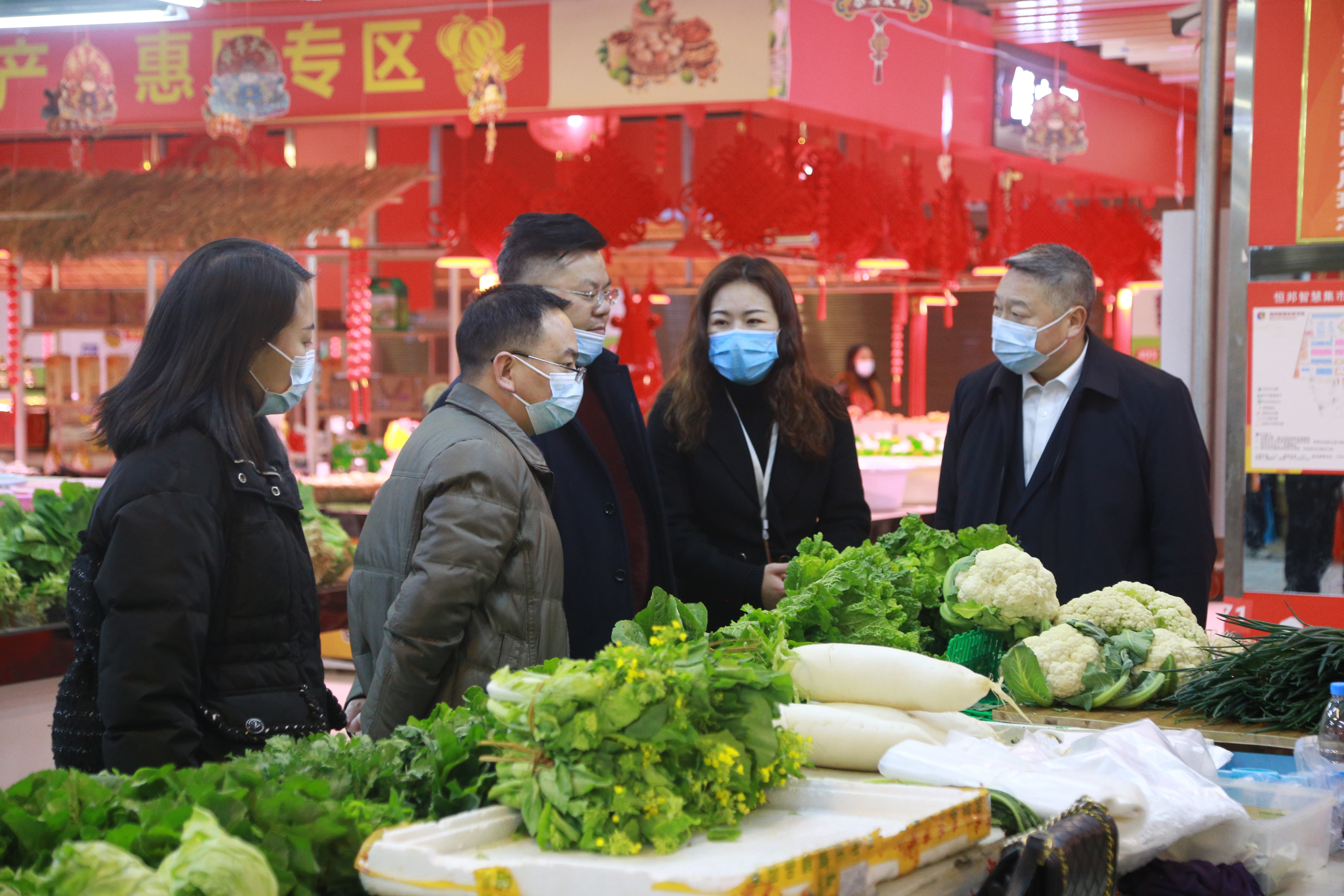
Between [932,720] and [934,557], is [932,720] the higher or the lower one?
the lower one

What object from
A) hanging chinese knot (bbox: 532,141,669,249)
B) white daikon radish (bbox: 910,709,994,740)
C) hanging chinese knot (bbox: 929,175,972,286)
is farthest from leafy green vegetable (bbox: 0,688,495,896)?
hanging chinese knot (bbox: 929,175,972,286)

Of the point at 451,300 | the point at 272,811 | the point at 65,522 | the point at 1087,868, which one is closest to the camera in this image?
the point at 272,811

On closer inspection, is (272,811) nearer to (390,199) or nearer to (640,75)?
(640,75)

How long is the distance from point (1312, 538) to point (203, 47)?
788cm

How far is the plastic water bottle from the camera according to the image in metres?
2.00

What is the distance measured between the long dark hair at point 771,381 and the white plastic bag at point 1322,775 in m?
1.42

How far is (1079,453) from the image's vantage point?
129 inches

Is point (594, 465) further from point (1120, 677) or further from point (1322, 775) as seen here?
point (1322, 775)

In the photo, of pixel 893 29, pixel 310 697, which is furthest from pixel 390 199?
pixel 310 697

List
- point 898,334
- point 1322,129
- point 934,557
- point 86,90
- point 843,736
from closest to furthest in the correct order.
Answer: point 843,736 < point 934,557 < point 1322,129 < point 86,90 < point 898,334

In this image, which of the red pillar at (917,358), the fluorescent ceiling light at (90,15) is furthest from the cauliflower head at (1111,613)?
the red pillar at (917,358)

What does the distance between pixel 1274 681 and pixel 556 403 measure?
139 cm

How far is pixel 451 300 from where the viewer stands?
9.37 metres

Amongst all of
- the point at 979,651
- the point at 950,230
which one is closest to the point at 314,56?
the point at 950,230
